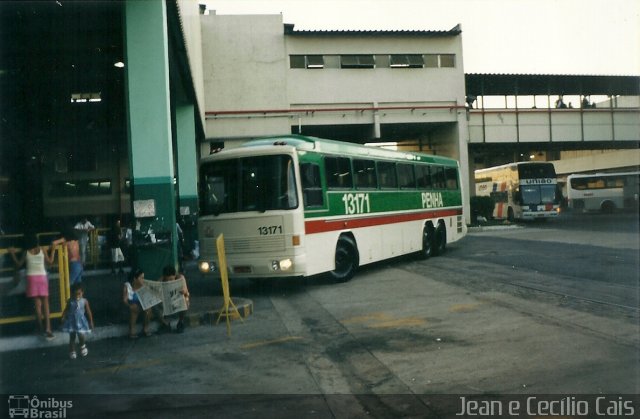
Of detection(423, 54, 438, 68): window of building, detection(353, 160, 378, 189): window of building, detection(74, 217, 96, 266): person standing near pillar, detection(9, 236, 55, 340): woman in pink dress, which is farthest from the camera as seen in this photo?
detection(423, 54, 438, 68): window of building

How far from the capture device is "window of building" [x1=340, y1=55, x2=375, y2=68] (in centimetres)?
3092

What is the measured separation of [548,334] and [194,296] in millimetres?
7196

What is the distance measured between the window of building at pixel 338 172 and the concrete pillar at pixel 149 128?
4.34 m

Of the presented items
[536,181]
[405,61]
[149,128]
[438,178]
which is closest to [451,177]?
[438,178]

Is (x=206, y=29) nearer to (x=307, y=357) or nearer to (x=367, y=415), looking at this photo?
(x=307, y=357)

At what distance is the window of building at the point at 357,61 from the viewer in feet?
101

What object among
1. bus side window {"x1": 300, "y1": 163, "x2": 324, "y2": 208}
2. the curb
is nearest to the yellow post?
bus side window {"x1": 300, "y1": 163, "x2": 324, "y2": 208}

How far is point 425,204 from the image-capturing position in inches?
728

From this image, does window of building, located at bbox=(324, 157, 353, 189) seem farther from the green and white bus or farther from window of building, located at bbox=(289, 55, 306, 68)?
window of building, located at bbox=(289, 55, 306, 68)

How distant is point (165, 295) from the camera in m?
9.05

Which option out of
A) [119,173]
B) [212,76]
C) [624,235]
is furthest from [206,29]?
[624,235]

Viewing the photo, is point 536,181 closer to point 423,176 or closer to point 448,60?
point 448,60

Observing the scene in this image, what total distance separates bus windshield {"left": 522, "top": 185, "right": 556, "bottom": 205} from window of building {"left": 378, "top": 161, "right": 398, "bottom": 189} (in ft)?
70.0

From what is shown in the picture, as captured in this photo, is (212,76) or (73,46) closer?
(73,46)
